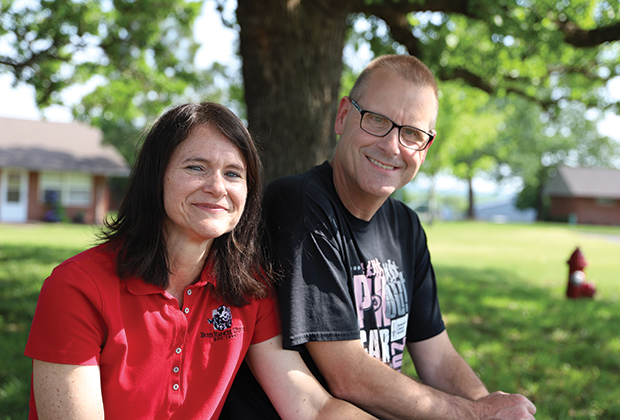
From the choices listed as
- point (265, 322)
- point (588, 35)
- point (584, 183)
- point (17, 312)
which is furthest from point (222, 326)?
point (584, 183)

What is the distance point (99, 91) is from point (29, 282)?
581cm

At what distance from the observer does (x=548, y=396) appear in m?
4.32

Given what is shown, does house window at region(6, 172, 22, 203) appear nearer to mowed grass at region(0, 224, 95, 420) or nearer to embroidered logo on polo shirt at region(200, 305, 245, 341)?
mowed grass at region(0, 224, 95, 420)

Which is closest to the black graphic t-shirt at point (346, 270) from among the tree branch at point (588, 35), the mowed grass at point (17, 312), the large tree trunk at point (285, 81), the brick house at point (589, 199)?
the mowed grass at point (17, 312)

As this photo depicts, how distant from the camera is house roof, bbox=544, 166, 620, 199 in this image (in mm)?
44656

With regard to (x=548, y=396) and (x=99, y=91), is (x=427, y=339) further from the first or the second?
(x=99, y=91)

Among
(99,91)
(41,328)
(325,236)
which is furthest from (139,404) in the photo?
(99,91)

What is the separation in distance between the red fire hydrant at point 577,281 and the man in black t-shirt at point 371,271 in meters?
7.19

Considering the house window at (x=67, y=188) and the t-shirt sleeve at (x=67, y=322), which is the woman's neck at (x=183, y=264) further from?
the house window at (x=67, y=188)

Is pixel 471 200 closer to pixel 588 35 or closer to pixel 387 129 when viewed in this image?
pixel 588 35

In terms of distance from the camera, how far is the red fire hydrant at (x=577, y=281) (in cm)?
870

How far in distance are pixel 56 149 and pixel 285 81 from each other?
2717 cm

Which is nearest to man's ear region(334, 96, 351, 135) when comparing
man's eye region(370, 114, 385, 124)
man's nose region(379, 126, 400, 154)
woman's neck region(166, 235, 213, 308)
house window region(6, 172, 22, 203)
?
man's eye region(370, 114, 385, 124)

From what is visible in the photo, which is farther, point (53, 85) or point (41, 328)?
point (53, 85)
